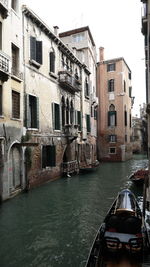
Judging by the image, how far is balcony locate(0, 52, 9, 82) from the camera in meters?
9.12

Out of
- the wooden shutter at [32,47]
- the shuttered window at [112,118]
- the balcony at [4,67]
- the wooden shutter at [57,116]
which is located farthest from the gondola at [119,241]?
the shuttered window at [112,118]

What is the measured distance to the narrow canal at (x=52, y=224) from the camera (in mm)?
5418

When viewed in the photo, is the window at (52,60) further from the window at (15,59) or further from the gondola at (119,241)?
the gondola at (119,241)

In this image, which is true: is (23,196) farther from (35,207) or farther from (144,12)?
(144,12)

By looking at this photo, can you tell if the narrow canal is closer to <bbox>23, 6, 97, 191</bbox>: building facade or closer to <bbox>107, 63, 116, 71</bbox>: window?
<bbox>23, 6, 97, 191</bbox>: building facade

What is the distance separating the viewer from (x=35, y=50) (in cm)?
1291

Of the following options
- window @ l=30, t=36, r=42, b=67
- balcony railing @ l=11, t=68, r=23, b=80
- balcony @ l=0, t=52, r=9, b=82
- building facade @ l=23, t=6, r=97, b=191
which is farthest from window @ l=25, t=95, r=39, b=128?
balcony @ l=0, t=52, r=9, b=82

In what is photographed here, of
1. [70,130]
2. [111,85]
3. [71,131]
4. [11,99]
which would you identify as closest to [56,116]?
[70,130]

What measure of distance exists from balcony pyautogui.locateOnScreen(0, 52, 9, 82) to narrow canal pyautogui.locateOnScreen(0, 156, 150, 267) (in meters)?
4.94

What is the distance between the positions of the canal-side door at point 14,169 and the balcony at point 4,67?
309 cm

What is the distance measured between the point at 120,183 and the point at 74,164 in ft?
14.7

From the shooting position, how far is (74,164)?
694 inches

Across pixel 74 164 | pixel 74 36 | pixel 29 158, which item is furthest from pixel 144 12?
pixel 74 36

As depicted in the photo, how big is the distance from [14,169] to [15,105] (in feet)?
9.56
